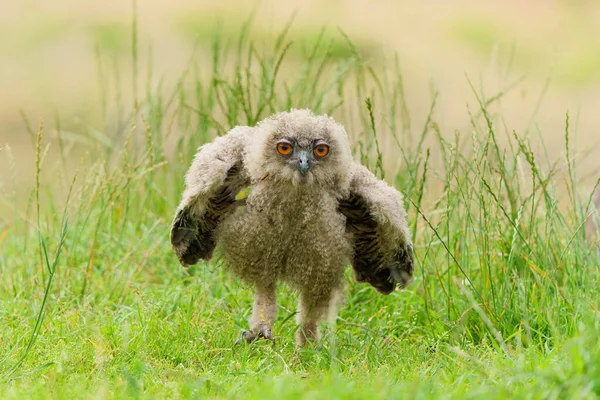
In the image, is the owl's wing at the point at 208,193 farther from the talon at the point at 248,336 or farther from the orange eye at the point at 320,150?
the talon at the point at 248,336

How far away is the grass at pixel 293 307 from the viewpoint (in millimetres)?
3969

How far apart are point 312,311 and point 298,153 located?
3.14 ft

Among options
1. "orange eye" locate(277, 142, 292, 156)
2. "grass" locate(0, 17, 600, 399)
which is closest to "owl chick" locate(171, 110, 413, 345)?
"orange eye" locate(277, 142, 292, 156)

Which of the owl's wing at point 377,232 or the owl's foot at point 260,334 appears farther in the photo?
the owl's foot at point 260,334

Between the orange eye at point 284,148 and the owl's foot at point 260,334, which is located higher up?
the orange eye at point 284,148

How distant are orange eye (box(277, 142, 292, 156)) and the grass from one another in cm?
65

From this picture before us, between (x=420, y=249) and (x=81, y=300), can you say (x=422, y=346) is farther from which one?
(x=81, y=300)

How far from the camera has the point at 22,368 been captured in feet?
14.5

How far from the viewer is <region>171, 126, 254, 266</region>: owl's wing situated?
4.84 metres

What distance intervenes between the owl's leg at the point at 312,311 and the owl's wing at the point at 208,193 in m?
0.62

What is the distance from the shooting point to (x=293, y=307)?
5855 millimetres

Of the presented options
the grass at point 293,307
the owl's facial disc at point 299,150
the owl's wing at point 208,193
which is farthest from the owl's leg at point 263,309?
the owl's facial disc at point 299,150

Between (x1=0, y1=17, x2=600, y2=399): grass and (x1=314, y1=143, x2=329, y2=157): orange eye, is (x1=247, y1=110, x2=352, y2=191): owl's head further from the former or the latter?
(x1=0, y1=17, x2=600, y2=399): grass

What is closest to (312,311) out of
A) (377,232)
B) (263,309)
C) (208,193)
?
(263,309)
